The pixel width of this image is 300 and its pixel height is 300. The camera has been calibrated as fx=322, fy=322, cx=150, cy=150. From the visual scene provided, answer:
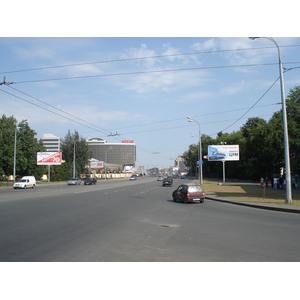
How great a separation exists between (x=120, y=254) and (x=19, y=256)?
2267 mm

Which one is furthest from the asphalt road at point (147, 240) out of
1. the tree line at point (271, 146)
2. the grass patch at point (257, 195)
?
the tree line at point (271, 146)

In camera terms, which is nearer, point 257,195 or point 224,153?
point 257,195

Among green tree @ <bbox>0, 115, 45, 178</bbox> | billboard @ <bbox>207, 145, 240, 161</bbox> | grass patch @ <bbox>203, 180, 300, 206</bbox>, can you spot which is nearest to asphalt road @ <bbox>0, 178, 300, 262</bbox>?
grass patch @ <bbox>203, 180, 300, 206</bbox>

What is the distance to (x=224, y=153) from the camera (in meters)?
59.2

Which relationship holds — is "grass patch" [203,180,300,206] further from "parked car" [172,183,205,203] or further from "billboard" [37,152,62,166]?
"billboard" [37,152,62,166]

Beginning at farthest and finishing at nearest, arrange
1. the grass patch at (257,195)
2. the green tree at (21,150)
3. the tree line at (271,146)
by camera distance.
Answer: the green tree at (21,150), the tree line at (271,146), the grass patch at (257,195)

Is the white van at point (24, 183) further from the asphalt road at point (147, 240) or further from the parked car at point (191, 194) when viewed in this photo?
the asphalt road at point (147, 240)

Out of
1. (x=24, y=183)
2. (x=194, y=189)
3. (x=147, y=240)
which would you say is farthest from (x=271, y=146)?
(x=147, y=240)

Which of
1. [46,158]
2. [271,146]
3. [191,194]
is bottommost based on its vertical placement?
[191,194]

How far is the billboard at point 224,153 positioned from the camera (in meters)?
58.9

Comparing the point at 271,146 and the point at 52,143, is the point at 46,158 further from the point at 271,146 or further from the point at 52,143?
the point at 52,143

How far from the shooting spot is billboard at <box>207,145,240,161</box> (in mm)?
58906

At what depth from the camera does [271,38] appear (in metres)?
19.1

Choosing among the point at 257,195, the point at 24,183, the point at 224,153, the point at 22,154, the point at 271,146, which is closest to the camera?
the point at 257,195
